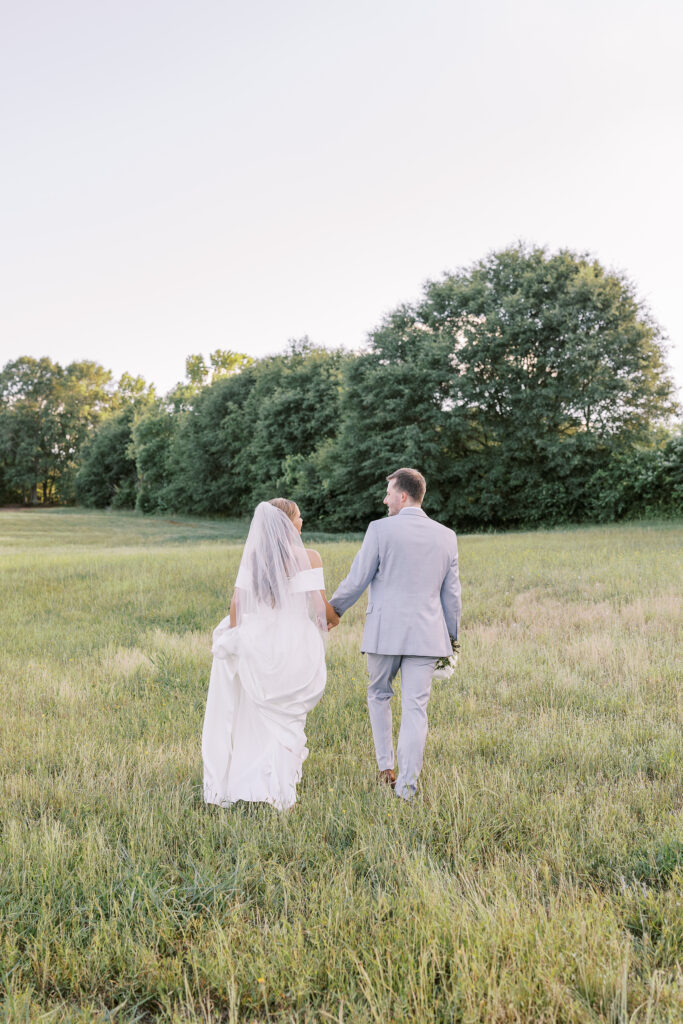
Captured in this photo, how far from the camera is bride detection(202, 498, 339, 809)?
5.02m

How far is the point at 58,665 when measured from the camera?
29.7ft

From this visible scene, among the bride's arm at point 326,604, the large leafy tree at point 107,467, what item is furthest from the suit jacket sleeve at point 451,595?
the large leafy tree at point 107,467

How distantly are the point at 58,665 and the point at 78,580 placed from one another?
721 cm

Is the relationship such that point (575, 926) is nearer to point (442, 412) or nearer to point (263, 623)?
point (263, 623)

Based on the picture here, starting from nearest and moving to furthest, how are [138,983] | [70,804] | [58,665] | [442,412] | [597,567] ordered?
[138,983] < [70,804] < [58,665] < [597,567] < [442,412]

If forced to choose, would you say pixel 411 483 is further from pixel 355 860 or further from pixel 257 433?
pixel 257 433

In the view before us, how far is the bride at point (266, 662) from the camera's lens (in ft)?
16.5

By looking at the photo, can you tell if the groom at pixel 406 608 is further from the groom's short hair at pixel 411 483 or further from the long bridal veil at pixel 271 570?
the long bridal veil at pixel 271 570

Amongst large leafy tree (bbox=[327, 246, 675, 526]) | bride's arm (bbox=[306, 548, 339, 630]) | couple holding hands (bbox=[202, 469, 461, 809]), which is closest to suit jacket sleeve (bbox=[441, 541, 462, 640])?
couple holding hands (bbox=[202, 469, 461, 809])

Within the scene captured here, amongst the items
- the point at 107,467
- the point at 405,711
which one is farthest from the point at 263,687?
the point at 107,467

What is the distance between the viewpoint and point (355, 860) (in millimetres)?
→ 3975

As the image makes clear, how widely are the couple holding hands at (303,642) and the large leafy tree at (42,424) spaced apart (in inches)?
3488

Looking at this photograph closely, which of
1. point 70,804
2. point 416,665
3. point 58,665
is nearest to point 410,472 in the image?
point 416,665

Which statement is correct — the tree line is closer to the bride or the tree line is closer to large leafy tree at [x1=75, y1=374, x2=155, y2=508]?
the bride
